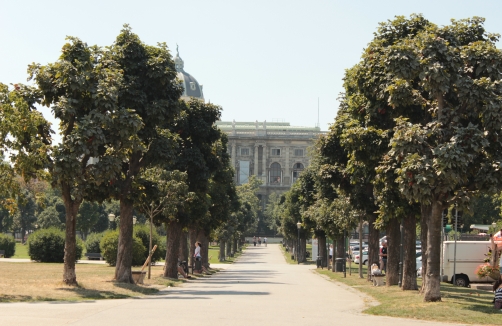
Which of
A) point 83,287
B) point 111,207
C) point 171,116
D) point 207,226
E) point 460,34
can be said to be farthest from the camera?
Answer: point 111,207

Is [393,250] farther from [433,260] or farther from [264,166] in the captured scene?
[264,166]

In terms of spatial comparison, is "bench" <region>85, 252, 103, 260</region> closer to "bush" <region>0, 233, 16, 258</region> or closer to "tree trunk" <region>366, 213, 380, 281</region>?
"bush" <region>0, 233, 16, 258</region>

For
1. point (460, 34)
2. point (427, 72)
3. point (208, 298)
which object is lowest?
point (208, 298)

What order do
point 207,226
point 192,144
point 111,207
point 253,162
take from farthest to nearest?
point 253,162 → point 111,207 → point 207,226 → point 192,144

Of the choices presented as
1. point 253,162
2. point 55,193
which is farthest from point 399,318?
point 253,162

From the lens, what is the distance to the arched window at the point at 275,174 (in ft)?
603

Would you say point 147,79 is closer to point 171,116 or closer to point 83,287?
point 171,116

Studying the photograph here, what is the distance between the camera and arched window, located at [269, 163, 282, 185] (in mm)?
183875

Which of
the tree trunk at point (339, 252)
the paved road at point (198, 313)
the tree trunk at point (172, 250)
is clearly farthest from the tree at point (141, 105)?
the tree trunk at point (339, 252)

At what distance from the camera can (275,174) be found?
7293 inches

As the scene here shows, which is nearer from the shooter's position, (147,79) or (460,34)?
(460,34)

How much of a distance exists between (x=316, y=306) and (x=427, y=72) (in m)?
6.72

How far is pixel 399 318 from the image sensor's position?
17688 mm

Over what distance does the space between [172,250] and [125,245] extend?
7.99 meters
